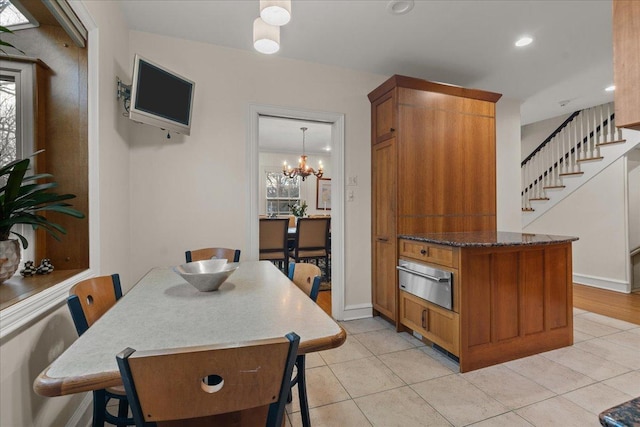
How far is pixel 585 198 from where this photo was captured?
4.47 m

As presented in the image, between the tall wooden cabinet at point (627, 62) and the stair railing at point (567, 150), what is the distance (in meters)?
5.00

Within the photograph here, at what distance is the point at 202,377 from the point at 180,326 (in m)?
0.39

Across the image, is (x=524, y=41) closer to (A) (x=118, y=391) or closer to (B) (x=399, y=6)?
(B) (x=399, y=6)

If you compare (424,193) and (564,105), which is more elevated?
(564,105)

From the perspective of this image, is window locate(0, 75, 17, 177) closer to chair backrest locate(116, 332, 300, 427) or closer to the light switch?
chair backrest locate(116, 332, 300, 427)

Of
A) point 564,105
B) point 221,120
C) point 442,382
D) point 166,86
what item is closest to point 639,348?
point 442,382

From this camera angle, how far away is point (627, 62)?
61cm

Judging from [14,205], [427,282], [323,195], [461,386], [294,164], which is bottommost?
[461,386]

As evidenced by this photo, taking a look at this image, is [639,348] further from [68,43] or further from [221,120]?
[68,43]

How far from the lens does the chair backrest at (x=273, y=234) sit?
415cm

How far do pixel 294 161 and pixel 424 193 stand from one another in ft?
17.1

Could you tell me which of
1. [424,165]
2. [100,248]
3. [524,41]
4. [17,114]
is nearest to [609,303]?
[424,165]

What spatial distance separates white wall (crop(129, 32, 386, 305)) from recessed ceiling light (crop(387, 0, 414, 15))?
3.15 feet

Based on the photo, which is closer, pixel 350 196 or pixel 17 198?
pixel 17 198
